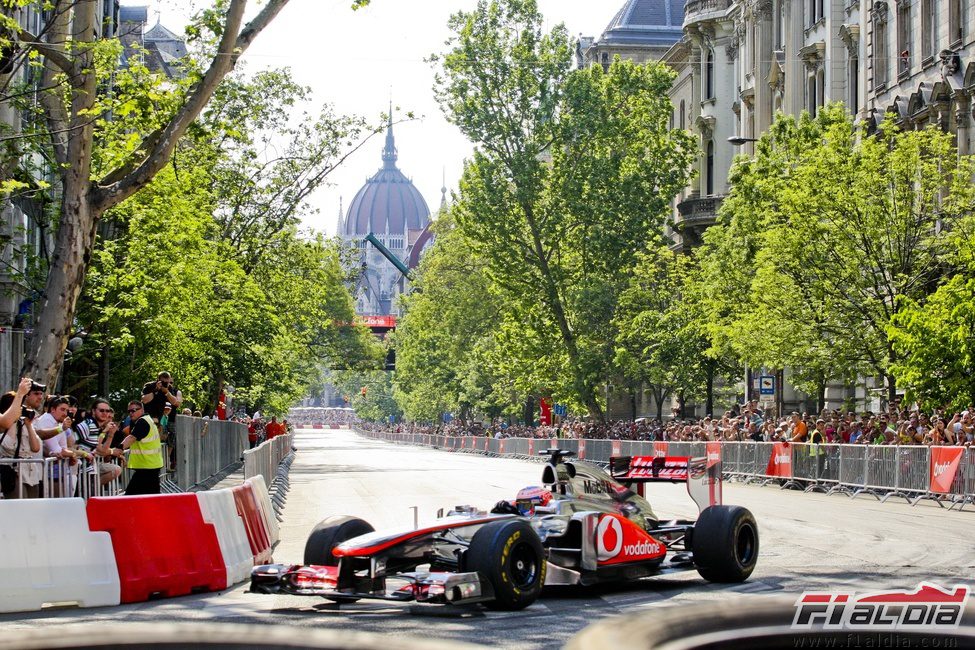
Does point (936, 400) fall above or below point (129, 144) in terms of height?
below

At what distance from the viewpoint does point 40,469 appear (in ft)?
48.3

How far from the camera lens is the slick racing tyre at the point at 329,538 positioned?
39.5 feet

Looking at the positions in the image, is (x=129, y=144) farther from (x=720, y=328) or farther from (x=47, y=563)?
(x=720, y=328)

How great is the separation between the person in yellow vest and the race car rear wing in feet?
16.6

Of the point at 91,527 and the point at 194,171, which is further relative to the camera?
the point at 194,171

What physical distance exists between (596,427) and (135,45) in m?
42.1

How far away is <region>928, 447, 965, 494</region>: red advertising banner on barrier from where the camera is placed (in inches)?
995

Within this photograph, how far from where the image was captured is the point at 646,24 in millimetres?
90750

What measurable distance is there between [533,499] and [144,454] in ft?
17.5

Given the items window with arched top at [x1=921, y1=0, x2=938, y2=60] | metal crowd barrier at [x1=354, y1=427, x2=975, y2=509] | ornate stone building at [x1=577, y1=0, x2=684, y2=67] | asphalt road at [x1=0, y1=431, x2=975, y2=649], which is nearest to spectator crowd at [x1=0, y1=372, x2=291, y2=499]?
asphalt road at [x1=0, y1=431, x2=975, y2=649]

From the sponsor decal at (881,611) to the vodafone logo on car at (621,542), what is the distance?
8.26 m

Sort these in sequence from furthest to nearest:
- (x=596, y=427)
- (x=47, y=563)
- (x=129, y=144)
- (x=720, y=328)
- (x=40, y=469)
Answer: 1. (x=596, y=427)
2. (x=720, y=328)
3. (x=129, y=144)
4. (x=40, y=469)
5. (x=47, y=563)

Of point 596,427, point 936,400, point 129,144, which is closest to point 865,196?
point 936,400

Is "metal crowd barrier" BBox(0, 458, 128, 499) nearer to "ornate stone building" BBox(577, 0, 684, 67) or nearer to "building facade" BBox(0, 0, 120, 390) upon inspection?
"building facade" BBox(0, 0, 120, 390)
